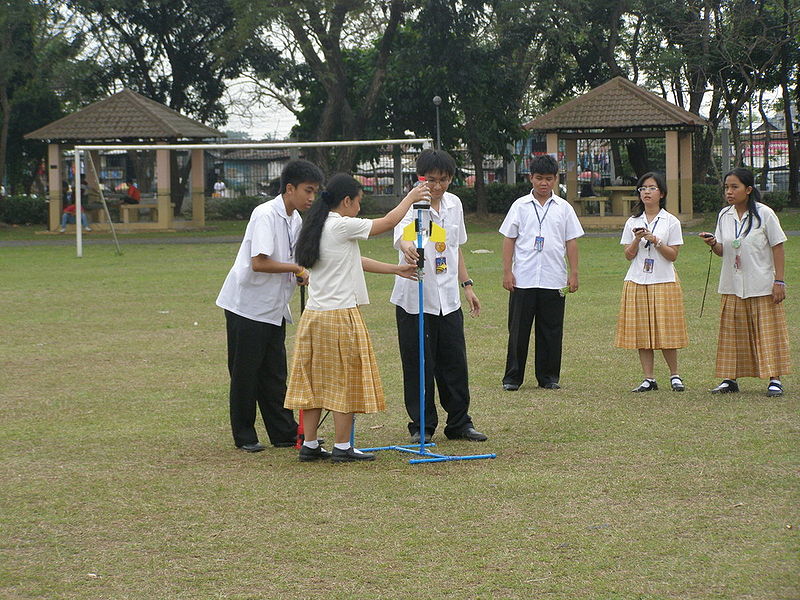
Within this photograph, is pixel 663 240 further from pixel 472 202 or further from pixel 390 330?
pixel 472 202

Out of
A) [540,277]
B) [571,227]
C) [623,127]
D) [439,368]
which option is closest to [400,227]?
[439,368]

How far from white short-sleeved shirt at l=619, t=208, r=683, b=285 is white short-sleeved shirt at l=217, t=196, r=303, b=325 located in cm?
284

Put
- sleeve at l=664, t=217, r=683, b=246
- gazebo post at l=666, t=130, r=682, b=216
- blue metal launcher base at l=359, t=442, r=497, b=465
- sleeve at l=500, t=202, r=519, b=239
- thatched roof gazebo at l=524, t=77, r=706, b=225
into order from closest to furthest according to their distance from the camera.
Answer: blue metal launcher base at l=359, t=442, r=497, b=465 < sleeve at l=664, t=217, r=683, b=246 < sleeve at l=500, t=202, r=519, b=239 < thatched roof gazebo at l=524, t=77, r=706, b=225 < gazebo post at l=666, t=130, r=682, b=216

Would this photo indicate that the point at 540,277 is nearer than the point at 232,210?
Yes

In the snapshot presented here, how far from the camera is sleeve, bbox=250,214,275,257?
6285 mm

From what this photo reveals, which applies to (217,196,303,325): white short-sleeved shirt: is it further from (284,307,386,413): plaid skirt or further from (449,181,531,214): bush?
(449,181,531,214): bush

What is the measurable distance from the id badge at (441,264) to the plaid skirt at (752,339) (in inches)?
93.5

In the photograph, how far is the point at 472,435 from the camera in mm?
Result: 6695

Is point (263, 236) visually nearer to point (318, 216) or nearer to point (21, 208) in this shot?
point (318, 216)

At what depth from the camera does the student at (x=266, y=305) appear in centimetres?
632

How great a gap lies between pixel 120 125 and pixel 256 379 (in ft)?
86.6

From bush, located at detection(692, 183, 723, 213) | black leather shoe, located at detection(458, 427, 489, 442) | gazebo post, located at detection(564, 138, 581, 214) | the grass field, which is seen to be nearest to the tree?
gazebo post, located at detection(564, 138, 581, 214)

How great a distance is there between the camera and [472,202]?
36.0 metres

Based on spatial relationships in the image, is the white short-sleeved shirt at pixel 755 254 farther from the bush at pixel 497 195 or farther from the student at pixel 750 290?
the bush at pixel 497 195
